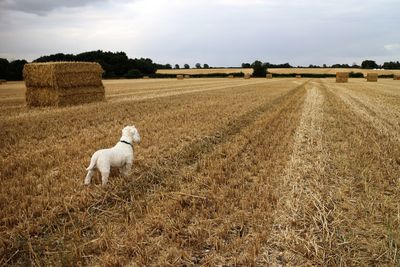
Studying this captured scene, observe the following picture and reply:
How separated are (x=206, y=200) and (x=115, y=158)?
4.91ft

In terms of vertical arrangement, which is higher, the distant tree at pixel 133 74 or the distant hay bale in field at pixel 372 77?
the distant tree at pixel 133 74

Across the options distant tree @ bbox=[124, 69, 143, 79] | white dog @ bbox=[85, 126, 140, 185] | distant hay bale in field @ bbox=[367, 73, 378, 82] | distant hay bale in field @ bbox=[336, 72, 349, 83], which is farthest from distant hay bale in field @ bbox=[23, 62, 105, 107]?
distant tree @ bbox=[124, 69, 143, 79]

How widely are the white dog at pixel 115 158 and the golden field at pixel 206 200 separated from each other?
7.1 inches

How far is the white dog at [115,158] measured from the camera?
516 centimetres

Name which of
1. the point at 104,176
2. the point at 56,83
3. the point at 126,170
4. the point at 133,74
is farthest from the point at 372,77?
the point at 104,176

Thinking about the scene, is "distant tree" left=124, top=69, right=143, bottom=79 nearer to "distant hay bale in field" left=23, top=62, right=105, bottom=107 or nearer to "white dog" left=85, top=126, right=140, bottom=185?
"distant hay bale in field" left=23, top=62, right=105, bottom=107

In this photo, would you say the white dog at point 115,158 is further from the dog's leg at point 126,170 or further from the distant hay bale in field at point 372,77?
the distant hay bale in field at point 372,77

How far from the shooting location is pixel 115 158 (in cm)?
535

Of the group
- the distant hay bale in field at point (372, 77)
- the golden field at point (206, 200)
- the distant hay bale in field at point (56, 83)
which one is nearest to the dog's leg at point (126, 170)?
→ the golden field at point (206, 200)

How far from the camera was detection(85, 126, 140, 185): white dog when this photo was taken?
5.16 metres

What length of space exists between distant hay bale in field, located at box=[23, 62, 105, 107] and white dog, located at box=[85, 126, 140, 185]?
35.7 ft

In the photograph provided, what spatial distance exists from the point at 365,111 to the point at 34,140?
11.5 m

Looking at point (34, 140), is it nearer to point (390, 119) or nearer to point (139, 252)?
point (139, 252)

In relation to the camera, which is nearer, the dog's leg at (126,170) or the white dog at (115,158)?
the white dog at (115,158)
